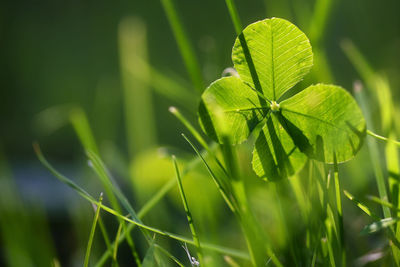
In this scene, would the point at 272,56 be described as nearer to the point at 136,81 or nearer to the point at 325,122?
the point at 325,122

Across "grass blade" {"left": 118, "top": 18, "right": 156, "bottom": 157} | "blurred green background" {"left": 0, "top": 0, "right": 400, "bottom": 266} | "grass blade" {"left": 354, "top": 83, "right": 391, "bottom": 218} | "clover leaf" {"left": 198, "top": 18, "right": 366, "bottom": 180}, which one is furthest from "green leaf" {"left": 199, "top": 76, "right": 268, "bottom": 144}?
"blurred green background" {"left": 0, "top": 0, "right": 400, "bottom": 266}

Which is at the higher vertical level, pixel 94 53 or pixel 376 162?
pixel 94 53

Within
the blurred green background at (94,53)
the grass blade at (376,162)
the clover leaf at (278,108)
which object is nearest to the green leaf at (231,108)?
the clover leaf at (278,108)

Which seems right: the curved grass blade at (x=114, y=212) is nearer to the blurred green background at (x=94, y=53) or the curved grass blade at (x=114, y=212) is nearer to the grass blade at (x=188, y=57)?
the grass blade at (x=188, y=57)

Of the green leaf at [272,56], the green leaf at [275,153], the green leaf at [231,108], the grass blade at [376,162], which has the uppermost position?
the green leaf at [272,56]

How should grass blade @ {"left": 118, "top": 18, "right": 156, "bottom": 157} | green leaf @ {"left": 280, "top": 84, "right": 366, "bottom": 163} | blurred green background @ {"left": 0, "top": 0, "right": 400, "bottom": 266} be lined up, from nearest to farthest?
green leaf @ {"left": 280, "top": 84, "right": 366, "bottom": 163} → grass blade @ {"left": 118, "top": 18, "right": 156, "bottom": 157} → blurred green background @ {"left": 0, "top": 0, "right": 400, "bottom": 266}

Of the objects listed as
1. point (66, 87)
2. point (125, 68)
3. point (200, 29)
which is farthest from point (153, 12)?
point (125, 68)

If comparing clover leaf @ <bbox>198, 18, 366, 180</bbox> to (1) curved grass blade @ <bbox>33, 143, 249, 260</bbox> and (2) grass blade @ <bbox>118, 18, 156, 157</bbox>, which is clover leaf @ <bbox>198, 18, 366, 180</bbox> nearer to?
(1) curved grass blade @ <bbox>33, 143, 249, 260</bbox>

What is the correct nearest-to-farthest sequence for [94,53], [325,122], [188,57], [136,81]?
[325,122] < [188,57] < [136,81] < [94,53]

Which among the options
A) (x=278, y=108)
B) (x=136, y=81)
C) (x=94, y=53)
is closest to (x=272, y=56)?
(x=278, y=108)
